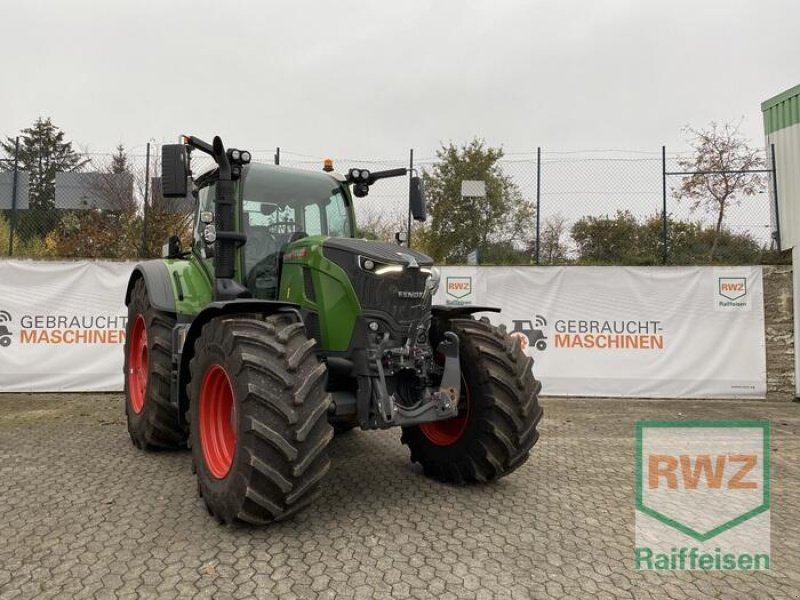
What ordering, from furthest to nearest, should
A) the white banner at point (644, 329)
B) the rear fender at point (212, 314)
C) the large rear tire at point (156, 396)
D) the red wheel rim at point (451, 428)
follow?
the white banner at point (644, 329) → the large rear tire at point (156, 396) → the red wheel rim at point (451, 428) → the rear fender at point (212, 314)

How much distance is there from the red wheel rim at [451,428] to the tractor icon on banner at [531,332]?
4.36 m

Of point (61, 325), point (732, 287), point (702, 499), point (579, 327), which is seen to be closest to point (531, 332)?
point (579, 327)

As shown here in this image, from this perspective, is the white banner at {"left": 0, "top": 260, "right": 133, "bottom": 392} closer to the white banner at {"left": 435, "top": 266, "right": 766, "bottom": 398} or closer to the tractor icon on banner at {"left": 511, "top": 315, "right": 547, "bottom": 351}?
the white banner at {"left": 435, "top": 266, "right": 766, "bottom": 398}

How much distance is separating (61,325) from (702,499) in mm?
8308

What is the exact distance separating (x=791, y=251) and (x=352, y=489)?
8580mm

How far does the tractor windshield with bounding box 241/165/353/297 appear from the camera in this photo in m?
4.34

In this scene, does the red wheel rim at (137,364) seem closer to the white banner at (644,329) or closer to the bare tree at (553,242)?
the white banner at (644,329)

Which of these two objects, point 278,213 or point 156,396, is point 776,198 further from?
point 156,396

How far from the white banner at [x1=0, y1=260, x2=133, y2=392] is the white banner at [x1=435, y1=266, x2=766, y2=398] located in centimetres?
496

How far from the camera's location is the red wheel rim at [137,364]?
218 inches

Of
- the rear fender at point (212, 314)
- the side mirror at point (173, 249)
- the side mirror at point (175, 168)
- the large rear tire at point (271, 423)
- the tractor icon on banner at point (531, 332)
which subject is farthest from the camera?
the tractor icon on banner at point (531, 332)

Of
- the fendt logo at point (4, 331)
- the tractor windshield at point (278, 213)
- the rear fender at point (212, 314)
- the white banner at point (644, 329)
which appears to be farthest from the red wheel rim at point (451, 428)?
the fendt logo at point (4, 331)

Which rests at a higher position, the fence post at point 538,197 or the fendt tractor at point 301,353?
the fence post at point 538,197

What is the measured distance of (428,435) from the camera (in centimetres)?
438
